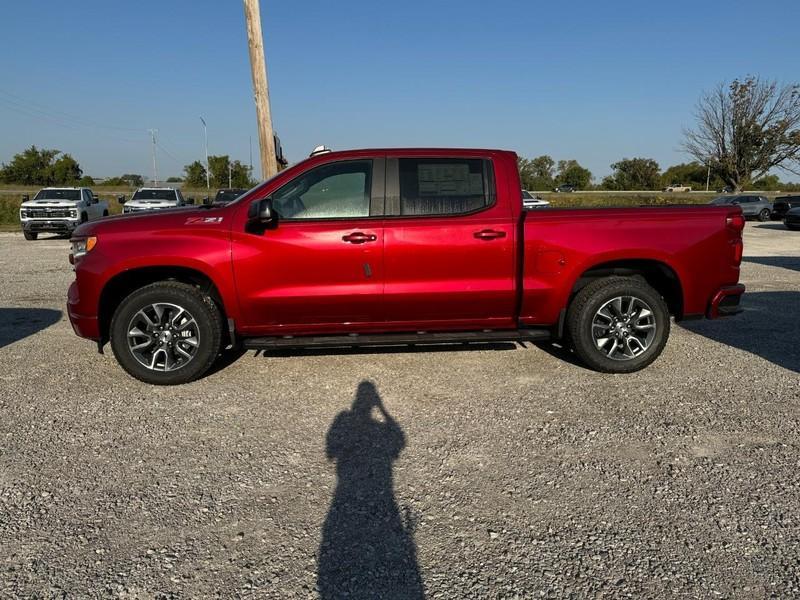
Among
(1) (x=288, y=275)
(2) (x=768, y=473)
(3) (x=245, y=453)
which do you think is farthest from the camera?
(1) (x=288, y=275)

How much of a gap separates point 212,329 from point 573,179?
94.6 meters

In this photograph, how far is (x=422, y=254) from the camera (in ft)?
15.5

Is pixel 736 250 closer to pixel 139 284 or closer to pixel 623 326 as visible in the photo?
pixel 623 326

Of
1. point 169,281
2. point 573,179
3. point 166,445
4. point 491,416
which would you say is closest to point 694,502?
point 491,416

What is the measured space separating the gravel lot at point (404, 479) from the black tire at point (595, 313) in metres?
0.15

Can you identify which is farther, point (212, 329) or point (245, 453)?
point (212, 329)

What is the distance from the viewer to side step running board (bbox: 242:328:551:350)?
469 centimetres

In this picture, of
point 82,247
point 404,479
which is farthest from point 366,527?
point 82,247

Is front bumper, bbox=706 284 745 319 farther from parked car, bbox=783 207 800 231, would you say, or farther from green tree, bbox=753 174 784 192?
green tree, bbox=753 174 784 192

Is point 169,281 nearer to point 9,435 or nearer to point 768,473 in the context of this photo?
point 9,435

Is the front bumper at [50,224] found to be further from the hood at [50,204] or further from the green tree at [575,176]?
the green tree at [575,176]

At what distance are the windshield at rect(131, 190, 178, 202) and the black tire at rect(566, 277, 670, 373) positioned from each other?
1946cm

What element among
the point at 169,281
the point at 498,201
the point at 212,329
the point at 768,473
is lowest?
the point at 768,473

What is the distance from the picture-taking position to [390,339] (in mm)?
4785
